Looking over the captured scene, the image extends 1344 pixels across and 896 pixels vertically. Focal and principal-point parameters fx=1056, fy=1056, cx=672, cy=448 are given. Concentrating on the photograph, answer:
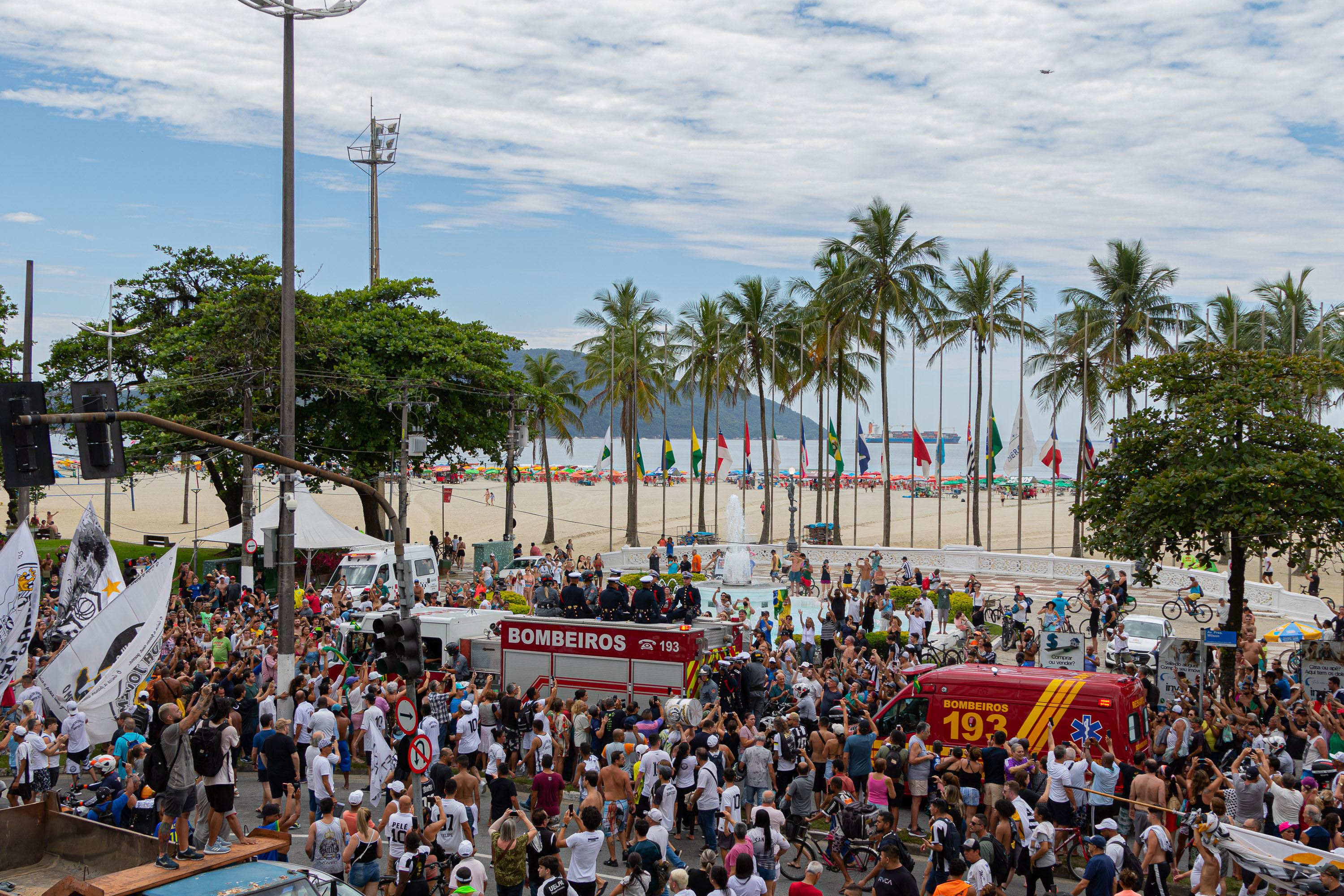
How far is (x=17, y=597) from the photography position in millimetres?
14445

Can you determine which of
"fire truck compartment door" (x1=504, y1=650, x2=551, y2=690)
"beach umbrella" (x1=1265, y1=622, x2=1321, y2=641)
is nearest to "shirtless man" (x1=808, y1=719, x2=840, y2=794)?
"fire truck compartment door" (x1=504, y1=650, x2=551, y2=690)

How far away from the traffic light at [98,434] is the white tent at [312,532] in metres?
20.6

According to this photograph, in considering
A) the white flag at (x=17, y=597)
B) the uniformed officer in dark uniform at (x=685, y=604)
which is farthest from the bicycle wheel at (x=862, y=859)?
the white flag at (x=17, y=597)

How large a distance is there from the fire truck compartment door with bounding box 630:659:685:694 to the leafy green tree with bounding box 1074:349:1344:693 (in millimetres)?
8477

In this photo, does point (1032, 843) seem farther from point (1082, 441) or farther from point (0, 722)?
point (1082, 441)

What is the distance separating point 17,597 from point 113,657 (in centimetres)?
149

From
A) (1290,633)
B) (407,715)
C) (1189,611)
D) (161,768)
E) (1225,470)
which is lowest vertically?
(1189,611)

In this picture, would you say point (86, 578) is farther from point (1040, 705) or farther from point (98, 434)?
point (1040, 705)

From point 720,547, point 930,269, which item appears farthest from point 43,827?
point 930,269

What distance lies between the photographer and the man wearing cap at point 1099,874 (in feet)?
32.7

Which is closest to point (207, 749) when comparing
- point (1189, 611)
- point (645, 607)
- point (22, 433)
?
point (22, 433)

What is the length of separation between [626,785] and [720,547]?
1238 inches

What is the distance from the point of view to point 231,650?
2083 cm

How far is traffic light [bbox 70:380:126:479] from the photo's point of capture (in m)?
11.6
